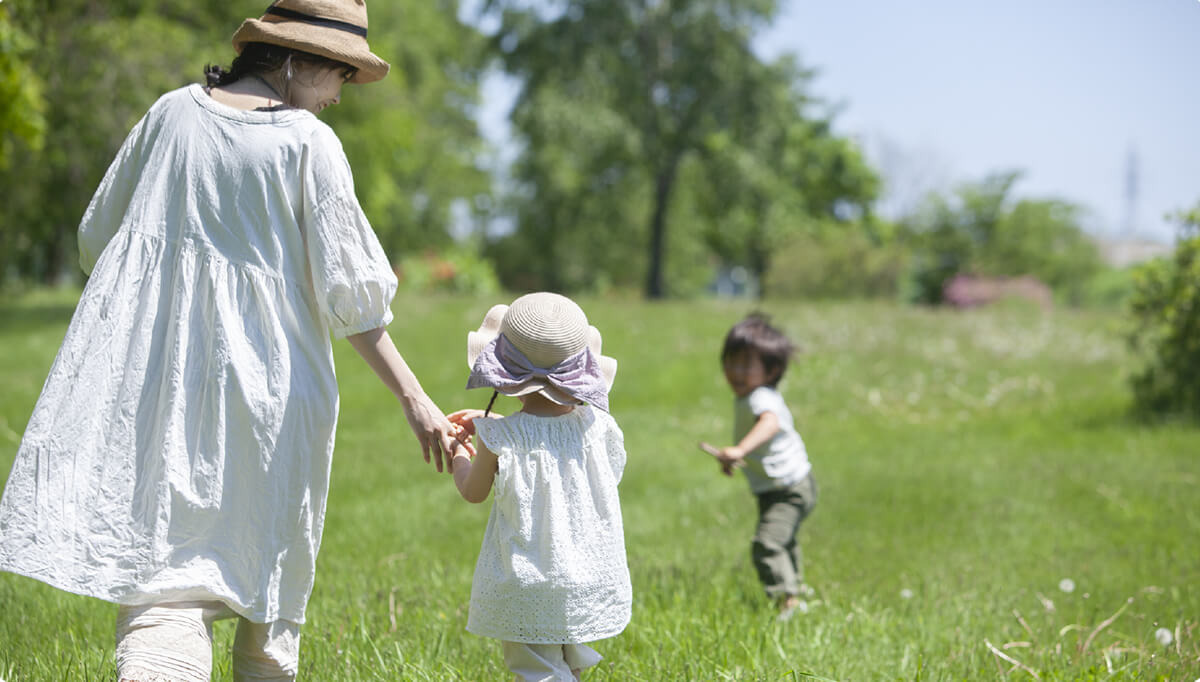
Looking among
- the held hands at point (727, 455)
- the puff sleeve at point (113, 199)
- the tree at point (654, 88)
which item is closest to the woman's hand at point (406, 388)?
the puff sleeve at point (113, 199)

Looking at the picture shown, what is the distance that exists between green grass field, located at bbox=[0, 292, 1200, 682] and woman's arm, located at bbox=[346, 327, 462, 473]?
1.00m

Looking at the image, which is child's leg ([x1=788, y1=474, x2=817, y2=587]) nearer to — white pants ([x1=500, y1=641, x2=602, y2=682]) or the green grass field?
the green grass field

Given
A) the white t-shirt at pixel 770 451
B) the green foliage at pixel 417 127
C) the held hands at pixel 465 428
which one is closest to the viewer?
the held hands at pixel 465 428

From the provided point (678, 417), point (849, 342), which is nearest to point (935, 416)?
point (678, 417)

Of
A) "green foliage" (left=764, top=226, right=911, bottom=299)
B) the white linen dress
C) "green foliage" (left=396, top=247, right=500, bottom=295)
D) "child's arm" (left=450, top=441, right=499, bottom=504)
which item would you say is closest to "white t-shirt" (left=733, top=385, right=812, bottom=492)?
"child's arm" (left=450, top=441, right=499, bottom=504)

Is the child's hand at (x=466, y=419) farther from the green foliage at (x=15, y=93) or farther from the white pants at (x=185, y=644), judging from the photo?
the green foliage at (x=15, y=93)

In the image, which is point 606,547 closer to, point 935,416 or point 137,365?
point 137,365

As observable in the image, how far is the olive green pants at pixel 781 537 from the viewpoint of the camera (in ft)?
15.9

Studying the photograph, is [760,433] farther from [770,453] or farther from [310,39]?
[310,39]

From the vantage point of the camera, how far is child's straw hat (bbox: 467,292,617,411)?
2.99 m

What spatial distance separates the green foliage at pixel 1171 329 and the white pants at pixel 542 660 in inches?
346

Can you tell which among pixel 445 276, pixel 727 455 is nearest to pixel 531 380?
pixel 727 455

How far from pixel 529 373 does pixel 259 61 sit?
1.16 meters

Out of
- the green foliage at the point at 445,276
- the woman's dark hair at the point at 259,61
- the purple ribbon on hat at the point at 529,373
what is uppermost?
the woman's dark hair at the point at 259,61
